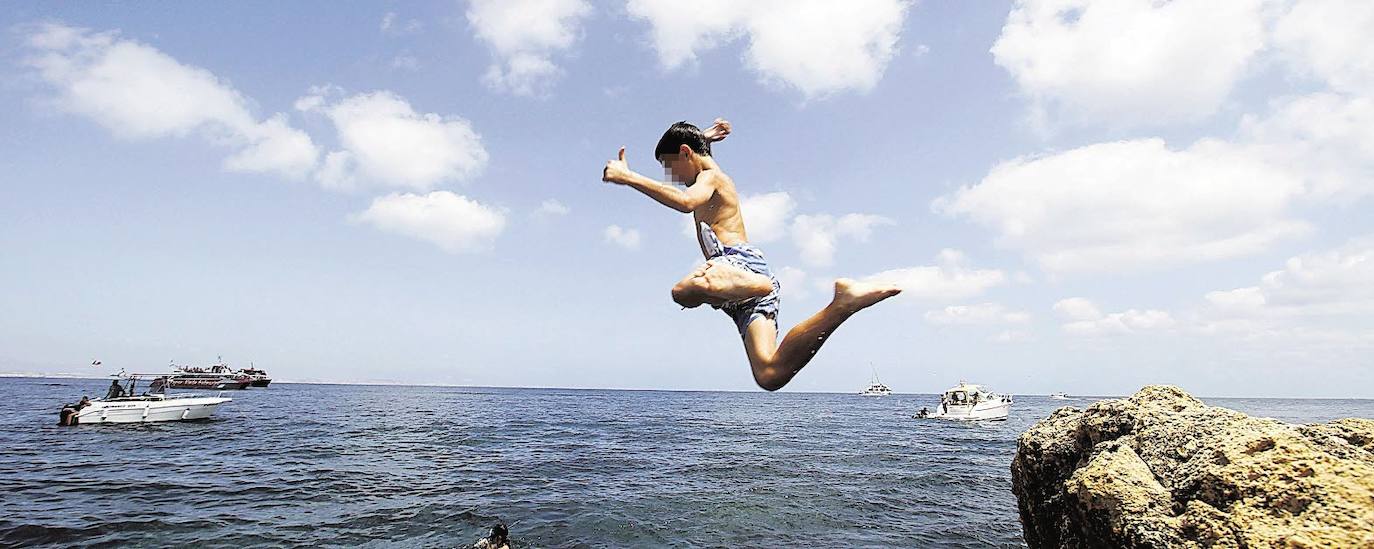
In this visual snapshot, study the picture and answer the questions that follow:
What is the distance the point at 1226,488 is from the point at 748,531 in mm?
12516

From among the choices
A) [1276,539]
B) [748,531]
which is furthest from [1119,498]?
[748,531]

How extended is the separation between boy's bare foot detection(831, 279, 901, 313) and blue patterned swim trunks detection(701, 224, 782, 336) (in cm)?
68

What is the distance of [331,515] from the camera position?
16.4m

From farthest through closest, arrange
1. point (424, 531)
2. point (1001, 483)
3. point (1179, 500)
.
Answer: point (1001, 483), point (424, 531), point (1179, 500)

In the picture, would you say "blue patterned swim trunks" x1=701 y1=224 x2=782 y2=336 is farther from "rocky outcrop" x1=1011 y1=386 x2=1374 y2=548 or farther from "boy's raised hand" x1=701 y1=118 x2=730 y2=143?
"rocky outcrop" x1=1011 y1=386 x2=1374 y2=548

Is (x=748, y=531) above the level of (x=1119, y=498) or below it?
below

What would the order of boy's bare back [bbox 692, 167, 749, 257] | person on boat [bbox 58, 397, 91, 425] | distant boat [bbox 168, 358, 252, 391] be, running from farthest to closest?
distant boat [bbox 168, 358, 252, 391] < person on boat [bbox 58, 397, 91, 425] < boy's bare back [bbox 692, 167, 749, 257]

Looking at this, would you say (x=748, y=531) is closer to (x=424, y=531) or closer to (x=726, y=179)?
(x=424, y=531)

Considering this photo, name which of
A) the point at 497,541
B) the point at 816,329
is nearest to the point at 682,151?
the point at 816,329

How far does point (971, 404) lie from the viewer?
52719 millimetres

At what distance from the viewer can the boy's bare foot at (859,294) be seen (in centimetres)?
384

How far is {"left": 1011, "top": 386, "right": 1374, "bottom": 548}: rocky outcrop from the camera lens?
11.2 ft

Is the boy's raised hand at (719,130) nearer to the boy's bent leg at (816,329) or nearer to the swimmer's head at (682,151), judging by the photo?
the swimmer's head at (682,151)

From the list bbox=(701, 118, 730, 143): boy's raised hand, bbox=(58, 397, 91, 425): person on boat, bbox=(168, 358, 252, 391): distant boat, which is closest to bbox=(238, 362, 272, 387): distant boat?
bbox=(168, 358, 252, 391): distant boat
